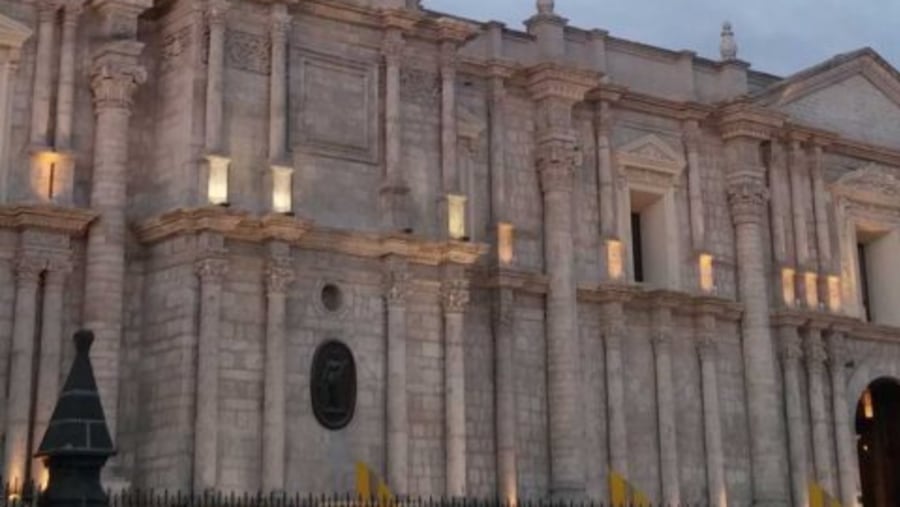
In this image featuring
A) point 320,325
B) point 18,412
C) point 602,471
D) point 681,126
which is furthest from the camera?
point 681,126

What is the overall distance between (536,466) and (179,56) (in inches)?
398

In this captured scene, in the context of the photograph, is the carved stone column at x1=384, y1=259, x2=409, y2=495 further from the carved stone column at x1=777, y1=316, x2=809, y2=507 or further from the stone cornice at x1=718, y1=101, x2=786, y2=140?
the carved stone column at x1=777, y1=316, x2=809, y2=507

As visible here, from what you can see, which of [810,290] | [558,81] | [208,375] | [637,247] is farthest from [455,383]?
[810,290]

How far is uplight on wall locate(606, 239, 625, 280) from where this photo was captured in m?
29.5

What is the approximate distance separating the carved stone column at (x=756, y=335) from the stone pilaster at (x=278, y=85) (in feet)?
38.1

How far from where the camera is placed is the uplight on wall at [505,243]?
27781 mm

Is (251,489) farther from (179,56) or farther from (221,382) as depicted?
(179,56)

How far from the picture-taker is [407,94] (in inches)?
1036

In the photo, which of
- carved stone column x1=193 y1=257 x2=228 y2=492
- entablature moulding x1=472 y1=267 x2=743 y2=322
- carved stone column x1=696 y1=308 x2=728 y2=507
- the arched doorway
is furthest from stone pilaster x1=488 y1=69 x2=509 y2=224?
the arched doorway

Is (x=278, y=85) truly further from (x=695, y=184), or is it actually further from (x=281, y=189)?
(x=695, y=184)

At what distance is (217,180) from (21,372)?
14.3ft

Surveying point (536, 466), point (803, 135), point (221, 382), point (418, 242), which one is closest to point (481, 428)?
point (536, 466)

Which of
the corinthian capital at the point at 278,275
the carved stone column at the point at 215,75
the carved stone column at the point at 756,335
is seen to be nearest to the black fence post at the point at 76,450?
the corinthian capital at the point at 278,275

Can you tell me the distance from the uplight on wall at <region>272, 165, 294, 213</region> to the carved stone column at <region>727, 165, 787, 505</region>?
11.6 metres
